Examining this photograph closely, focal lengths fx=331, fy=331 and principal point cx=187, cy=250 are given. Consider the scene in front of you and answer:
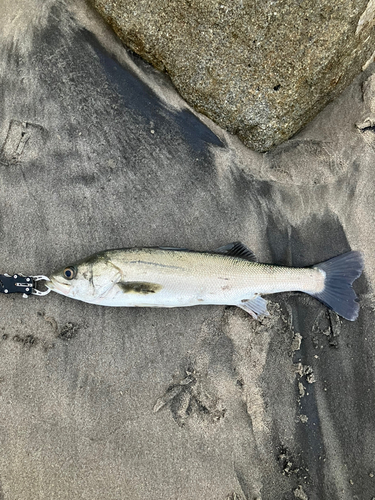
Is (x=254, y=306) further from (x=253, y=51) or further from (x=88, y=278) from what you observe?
Result: (x=253, y=51)

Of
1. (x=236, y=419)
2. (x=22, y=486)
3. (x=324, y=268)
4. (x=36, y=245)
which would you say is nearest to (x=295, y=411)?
(x=236, y=419)

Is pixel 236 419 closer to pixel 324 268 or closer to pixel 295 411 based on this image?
pixel 295 411

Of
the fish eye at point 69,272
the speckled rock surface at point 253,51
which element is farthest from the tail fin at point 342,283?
the fish eye at point 69,272

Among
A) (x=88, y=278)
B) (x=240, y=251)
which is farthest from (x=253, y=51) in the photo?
(x=88, y=278)

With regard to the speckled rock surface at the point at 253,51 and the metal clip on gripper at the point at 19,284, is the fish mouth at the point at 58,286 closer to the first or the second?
the metal clip on gripper at the point at 19,284

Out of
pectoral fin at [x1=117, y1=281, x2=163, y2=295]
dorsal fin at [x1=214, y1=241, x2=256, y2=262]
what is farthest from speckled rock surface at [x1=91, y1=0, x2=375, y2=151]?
pectoral fin at [x1=117, y1=281, x2=163, y2=295]
